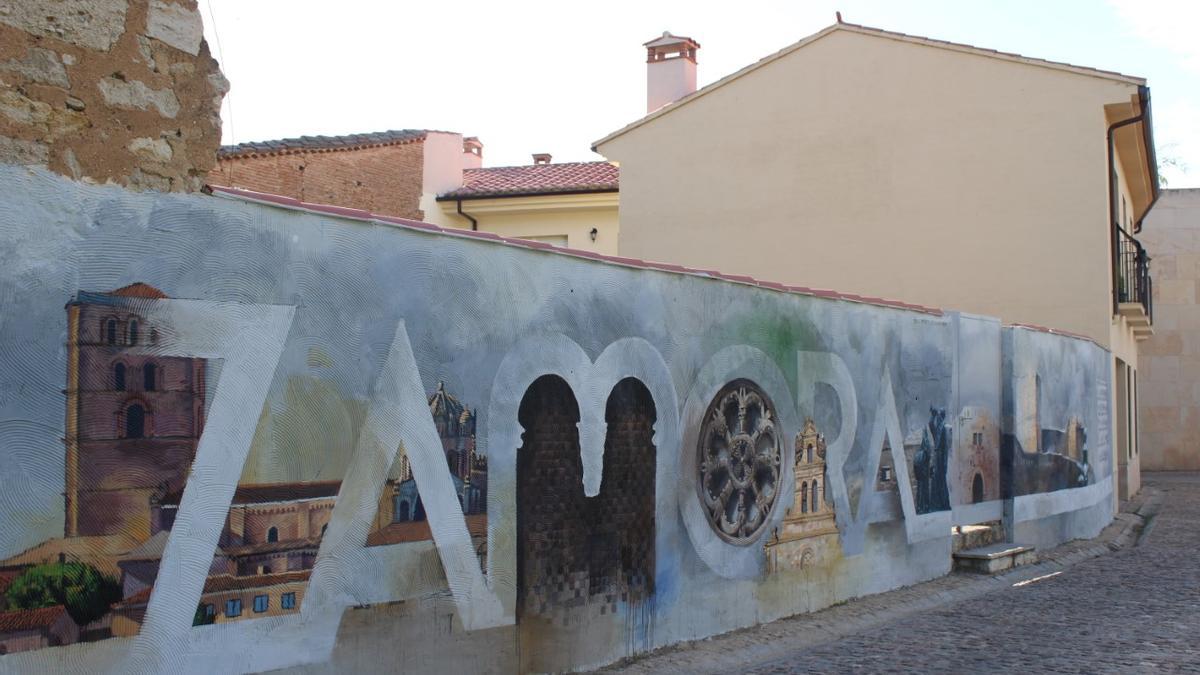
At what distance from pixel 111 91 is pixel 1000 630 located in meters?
6.90

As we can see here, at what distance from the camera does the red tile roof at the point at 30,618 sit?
4.26 m

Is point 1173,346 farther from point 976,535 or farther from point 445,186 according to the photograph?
point 976,535

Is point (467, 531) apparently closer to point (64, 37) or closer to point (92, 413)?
point (92, 413)

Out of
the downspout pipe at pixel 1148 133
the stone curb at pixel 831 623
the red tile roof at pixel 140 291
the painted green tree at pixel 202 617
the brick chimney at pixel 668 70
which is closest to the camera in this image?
the red tile roof at pixel 140 291

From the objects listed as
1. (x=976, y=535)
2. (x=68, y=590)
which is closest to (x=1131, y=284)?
(x=976, y=535)

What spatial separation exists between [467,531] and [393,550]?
1.68 ft

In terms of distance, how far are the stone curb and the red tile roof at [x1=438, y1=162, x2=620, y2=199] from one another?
13171 mm

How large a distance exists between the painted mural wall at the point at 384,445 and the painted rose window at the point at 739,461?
0.02 metres

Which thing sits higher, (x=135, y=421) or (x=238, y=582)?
(x=135, y=421)

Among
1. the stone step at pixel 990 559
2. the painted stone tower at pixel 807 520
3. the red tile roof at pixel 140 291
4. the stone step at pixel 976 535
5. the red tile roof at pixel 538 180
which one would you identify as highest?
the red tile roof at pixel 538 180

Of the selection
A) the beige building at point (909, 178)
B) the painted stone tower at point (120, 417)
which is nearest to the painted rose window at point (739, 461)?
the painted stone tower at point (120, 417)

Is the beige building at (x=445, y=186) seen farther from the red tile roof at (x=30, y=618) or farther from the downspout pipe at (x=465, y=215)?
the red tile roof at (x=30, y=618)

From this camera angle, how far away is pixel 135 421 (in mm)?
4660

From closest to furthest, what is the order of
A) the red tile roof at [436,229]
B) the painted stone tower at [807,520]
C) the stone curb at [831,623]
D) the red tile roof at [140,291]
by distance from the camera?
the red tile roof at [140,291]
the red tile roof at [436,229]
the stone curb at [831,623]
the painted stone tower at [807,520]
